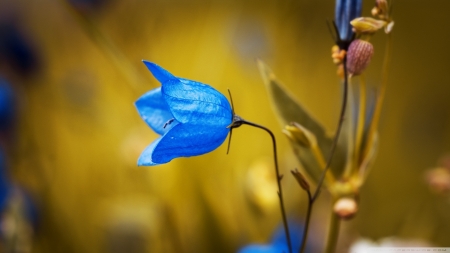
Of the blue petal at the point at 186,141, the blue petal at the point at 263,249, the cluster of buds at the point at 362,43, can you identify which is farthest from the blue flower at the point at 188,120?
the blue petal at the point at 263,249

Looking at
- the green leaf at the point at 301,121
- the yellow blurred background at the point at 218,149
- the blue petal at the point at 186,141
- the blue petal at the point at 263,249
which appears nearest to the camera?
the blue petal at the point at 186,141

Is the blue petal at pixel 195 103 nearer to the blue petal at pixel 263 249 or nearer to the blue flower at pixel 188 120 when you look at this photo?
the blue flower at pixel 188 120

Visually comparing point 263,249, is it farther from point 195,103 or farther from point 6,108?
point 6,108

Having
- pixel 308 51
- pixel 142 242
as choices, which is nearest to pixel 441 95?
pixel 308 51

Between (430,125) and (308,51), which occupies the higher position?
(308,51)

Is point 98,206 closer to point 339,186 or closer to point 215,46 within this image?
point 215,46

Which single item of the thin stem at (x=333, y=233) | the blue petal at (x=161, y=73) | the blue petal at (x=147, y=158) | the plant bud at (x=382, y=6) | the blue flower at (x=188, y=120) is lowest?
the thin stem at (x=333, y=233)

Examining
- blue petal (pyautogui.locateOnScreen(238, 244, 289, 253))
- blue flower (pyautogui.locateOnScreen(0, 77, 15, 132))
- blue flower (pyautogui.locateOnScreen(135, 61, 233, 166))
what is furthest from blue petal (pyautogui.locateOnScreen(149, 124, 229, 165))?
blue flower (pyautogui.locateOnScreen(0, 77, 15, 132))
